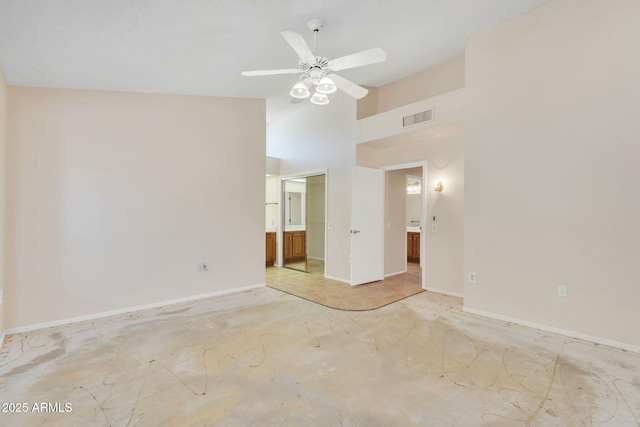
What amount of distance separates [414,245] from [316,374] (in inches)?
219

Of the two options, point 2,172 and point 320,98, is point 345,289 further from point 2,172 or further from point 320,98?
point 2,172

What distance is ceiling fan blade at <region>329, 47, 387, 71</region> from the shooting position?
2428 mm

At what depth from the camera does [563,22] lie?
307 centimetres

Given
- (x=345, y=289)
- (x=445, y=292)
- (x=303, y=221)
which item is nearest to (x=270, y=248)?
(x=303, y=221)

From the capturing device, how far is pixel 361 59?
2.53 metres

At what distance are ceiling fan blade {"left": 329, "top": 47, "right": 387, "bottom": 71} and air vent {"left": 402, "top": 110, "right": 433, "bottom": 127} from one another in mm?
1887

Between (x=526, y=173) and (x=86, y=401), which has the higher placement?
(x=526, y=173)

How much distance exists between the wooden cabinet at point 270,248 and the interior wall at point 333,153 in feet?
5.07

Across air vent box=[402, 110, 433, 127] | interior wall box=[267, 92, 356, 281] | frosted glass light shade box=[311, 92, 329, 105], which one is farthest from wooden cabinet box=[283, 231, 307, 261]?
frosted glass light shade box=[311, 92, 329, 105]

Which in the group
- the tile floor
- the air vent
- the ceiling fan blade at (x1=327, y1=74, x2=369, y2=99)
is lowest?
the tile floor

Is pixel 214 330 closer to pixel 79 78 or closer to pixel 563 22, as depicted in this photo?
pixel 79 78

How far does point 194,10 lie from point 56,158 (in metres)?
2.36

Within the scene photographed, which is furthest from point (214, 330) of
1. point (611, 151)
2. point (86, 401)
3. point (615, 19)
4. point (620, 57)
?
point (615, 19)

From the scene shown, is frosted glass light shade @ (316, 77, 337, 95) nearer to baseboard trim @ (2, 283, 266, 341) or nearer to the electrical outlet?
the electrical outlet
